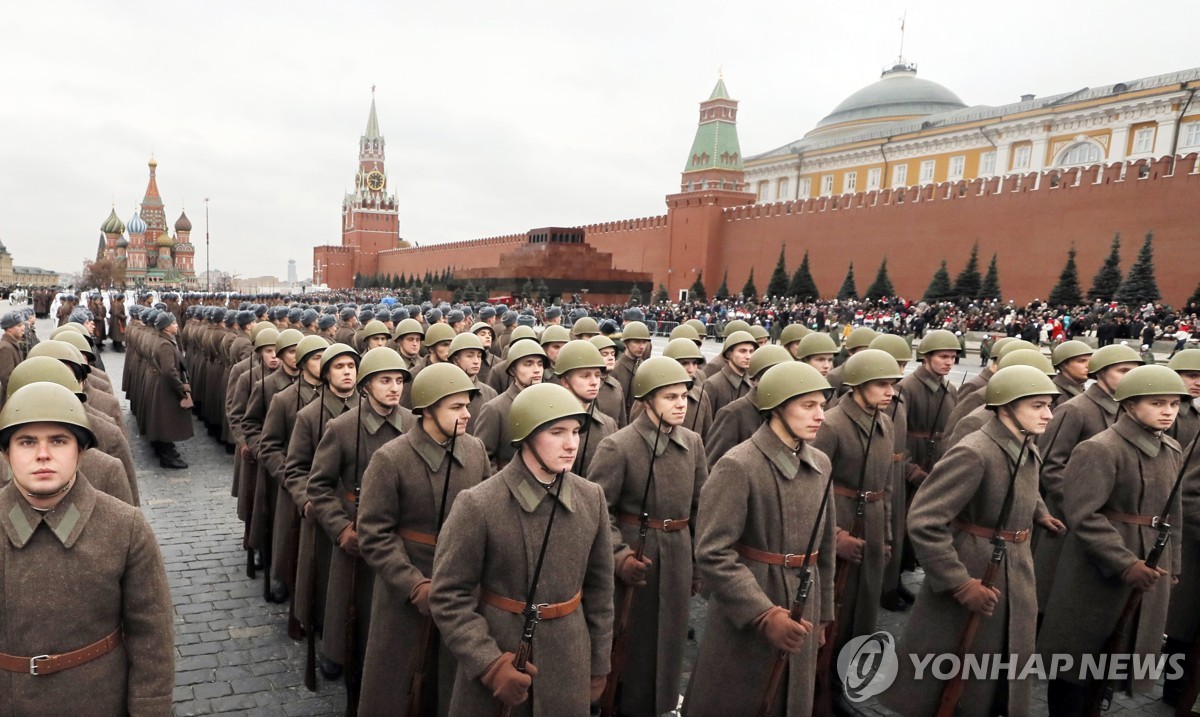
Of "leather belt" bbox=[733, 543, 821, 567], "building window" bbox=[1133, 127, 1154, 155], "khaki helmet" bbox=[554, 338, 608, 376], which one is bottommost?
"leather belt" bbox=[733, 543, 821, 567]

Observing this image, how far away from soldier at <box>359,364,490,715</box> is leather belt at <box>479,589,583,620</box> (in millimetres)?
620

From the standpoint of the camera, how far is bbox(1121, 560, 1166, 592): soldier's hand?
365 centimetres

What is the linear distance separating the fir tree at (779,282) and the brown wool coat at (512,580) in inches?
1423

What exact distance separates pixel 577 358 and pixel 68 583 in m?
2.91

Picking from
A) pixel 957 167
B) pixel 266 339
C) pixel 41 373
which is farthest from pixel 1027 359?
pixel 957 167

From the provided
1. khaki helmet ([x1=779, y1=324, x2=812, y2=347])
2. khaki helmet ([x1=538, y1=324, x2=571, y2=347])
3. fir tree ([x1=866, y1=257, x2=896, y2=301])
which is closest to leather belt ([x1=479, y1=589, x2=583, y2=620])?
khaki helmet ([x1=538, y1=324, x2=571, y2=347])

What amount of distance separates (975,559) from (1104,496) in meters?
0.90

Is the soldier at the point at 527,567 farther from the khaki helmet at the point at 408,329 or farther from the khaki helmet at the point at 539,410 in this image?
the khaki helmet at the point at 408,329

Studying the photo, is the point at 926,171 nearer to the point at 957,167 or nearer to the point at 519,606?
the point at 957,167

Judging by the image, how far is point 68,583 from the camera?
2258 mm

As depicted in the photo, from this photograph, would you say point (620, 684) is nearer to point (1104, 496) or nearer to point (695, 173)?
point (1104, 496)

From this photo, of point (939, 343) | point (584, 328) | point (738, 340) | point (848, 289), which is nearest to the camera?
point (939, 343)

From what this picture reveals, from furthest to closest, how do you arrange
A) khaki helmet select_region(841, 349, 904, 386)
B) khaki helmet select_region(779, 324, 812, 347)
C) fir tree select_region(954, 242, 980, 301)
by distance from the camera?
1. fir tree select_region(954, 242, 980, 301)
2. khaki helmet select_region(779, 324, 812, 347)
3. khaki helmet select_region(841, 349, 904, 386)

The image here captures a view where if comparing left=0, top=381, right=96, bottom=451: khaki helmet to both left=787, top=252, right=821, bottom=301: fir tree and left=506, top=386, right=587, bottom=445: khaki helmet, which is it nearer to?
left=506, top=386, right=587, bottom=445: khaki helmet
